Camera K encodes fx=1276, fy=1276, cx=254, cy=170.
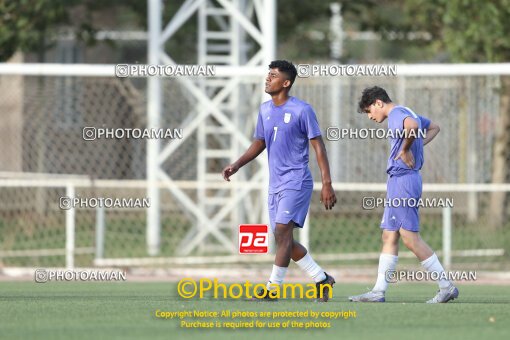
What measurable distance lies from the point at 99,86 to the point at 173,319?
9.43 meters

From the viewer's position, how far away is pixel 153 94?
17.5 metres

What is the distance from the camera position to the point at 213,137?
18.5m

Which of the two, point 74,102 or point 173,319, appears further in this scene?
point 74,102

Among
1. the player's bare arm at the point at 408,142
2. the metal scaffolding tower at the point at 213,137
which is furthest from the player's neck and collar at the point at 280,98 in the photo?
the metal scaffolding tower at the point at 213,137

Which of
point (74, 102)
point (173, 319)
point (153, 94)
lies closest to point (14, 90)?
point (74, 102)

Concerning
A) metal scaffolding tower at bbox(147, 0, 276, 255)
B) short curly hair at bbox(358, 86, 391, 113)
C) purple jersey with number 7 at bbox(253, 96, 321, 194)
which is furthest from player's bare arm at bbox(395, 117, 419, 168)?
metal scaffolding tower at bbox(147, 0, 276, 255)

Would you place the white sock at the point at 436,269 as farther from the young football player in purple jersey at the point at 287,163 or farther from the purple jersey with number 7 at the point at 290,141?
the purple jersey with number 7 at the point at 290,141

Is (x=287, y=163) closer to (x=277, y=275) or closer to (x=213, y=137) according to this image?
(x=277, y=275)

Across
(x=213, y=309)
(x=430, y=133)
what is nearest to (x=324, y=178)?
(x=430, y=133)

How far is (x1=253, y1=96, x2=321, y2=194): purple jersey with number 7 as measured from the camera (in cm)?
1074

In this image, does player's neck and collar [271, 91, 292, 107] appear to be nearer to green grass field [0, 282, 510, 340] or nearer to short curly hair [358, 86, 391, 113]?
short curly hair [358, 86, 391, 113]

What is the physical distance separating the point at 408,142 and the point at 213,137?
26.9ft

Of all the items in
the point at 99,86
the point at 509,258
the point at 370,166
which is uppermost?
the point at 99,86

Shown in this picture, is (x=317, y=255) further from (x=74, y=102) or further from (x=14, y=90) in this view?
(x=14, y=90)
